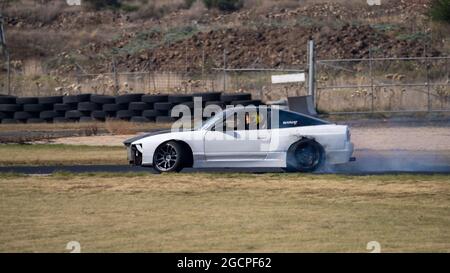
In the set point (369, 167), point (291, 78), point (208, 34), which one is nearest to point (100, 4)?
point (208, 34)

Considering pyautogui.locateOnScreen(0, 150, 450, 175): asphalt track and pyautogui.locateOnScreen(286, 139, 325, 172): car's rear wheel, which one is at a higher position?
pyautogui.locateOnScreen(286, 139, 325, 172): car's rear wheel

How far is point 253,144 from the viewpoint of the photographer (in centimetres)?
1681

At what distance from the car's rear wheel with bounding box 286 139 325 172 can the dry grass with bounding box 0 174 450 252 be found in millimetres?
617

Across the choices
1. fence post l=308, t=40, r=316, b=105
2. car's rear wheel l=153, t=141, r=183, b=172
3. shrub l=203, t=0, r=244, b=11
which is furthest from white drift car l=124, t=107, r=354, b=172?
shrub l=203, t=0, r=244, b=11

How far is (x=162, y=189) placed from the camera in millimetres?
14797

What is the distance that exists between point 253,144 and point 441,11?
93.7 feet

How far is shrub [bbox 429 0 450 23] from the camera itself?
42.9m

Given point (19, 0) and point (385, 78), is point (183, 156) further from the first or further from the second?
point (19, 0)

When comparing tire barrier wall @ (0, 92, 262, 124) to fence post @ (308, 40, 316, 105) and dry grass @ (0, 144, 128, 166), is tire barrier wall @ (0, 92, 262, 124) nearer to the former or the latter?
fence post @ (308, 40, 316, 105)

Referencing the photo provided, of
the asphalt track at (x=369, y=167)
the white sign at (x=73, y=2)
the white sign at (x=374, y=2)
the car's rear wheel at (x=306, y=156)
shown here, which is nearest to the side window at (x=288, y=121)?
the car's rear wheel at (x=306, y=156)

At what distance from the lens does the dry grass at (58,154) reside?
20250mm

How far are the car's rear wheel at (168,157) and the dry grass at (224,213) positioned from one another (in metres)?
0.52

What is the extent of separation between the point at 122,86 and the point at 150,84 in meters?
1.18
